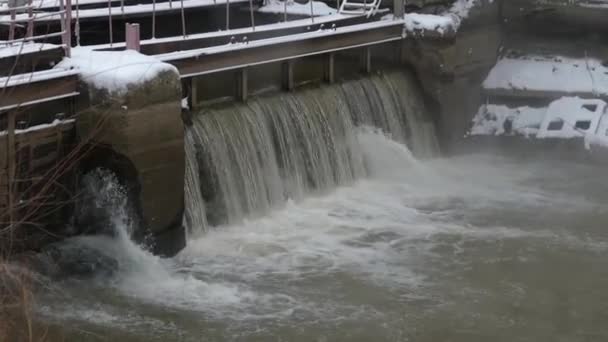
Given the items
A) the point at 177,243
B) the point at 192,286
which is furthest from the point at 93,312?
the point at 177,243

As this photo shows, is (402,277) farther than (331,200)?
No

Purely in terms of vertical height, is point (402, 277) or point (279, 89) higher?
point (279, 89)

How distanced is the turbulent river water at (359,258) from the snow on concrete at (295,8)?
2.13 meters

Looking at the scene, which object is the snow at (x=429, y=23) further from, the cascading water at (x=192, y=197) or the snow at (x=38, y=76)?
the snow at (x=38, y=76)

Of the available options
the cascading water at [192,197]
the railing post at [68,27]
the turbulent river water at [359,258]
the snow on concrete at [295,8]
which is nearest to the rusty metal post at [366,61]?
the snow on concrete at [295,8]

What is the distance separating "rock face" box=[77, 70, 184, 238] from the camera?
10.6 m

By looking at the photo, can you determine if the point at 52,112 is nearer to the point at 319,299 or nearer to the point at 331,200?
the point at 319,299

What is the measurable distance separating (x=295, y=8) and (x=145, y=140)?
6.53m

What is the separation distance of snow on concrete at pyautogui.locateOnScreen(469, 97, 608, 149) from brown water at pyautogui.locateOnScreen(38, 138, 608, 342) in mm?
1841

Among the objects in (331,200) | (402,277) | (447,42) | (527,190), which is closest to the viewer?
(402,277)

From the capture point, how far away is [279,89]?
14.9 metres

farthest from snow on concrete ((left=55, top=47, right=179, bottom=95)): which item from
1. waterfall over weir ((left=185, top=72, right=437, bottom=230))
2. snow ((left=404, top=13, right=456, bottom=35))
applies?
snow ((left=404, top=13, right=456, bottom=35))

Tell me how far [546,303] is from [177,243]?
3791 mm

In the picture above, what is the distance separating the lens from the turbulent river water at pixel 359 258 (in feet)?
33.1
